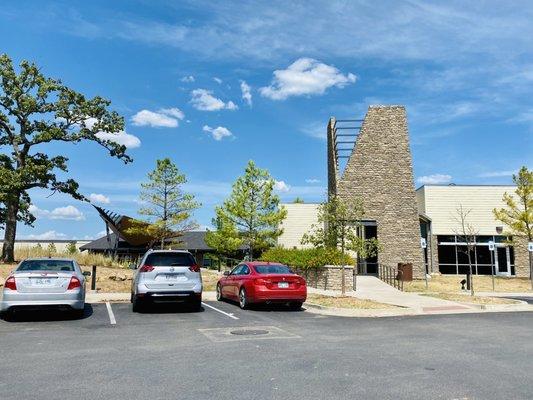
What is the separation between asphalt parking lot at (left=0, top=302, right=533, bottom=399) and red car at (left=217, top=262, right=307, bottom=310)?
173 centimetres

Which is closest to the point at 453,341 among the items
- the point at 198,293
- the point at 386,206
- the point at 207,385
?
the point at 207,385

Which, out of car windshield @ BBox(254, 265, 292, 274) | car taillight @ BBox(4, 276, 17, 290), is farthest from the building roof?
car taillight @ BBox(4, 276, 17, 290)

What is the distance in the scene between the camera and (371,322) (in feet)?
40.3

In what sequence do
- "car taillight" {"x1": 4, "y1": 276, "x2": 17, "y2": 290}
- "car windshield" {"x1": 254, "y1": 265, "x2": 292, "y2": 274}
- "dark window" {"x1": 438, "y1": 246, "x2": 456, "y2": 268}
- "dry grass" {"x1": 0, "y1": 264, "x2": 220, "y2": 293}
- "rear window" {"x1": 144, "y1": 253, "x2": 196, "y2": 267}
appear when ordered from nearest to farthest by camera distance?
"car taillight" {"x1": 4, "y1": 276, "x2": 17, "y2": 290}
"rear window" {"x1": 144, "y1": 253, "x2": 196, "y2": 267}
"car windshield" {"x1": 254, "y1": 265, "x2": 292, "y2": 274}
"dry grass" {"x1": 0, "y1": 264, "x2": 220, "y2": 293}
"dark window" {"x1": 438, "y1": 246, "x2": 456, "y2": 268}

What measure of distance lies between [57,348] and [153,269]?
485cm

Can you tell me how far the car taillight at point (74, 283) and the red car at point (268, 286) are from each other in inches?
192

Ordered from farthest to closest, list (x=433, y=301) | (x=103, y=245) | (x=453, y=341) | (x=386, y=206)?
(x=103, y=245) < (x=386, y=206) < (x=433, y=301) < (x=453, y=341)

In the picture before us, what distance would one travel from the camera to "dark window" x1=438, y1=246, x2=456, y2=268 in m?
35.9

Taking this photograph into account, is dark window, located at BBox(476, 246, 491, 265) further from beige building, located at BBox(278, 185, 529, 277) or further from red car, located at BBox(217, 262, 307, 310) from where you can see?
red car, located at BBox(217, 262, 307, 310)

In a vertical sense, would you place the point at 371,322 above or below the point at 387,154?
below

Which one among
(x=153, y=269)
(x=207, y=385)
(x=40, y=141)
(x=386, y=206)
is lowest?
(x=207, y=385)

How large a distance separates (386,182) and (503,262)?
1287 centimetres

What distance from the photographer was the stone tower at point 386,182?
95.0ft

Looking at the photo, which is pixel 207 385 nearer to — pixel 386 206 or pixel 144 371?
pixel 144 371
